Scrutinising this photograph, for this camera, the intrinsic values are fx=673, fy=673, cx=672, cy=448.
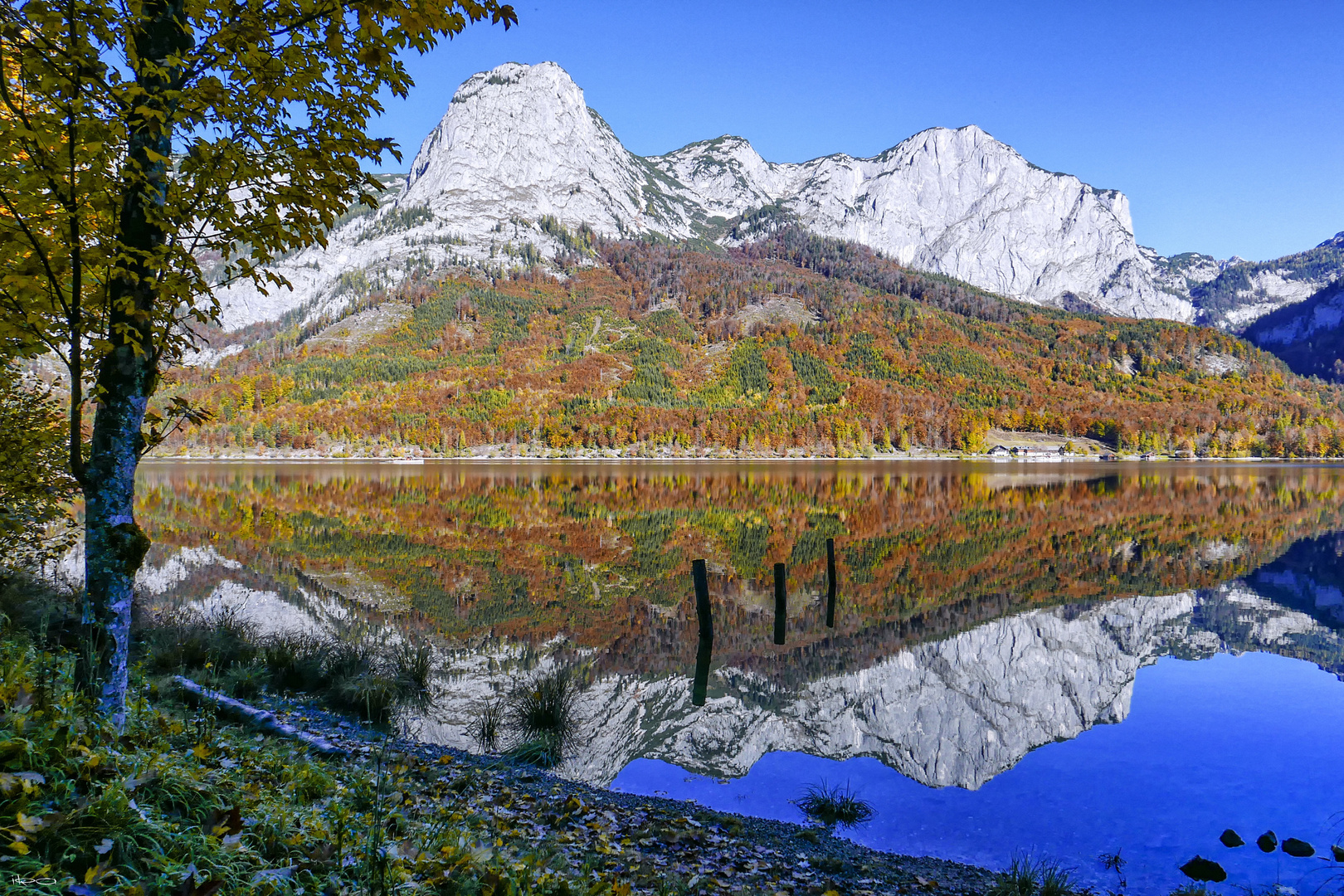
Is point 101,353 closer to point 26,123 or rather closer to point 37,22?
point 26,123

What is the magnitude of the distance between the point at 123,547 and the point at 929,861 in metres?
8.07

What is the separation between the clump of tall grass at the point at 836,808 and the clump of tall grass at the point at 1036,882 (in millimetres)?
Result: 1738

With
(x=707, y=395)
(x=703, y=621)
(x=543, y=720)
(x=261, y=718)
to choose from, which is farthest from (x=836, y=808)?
(x=707, y=395)

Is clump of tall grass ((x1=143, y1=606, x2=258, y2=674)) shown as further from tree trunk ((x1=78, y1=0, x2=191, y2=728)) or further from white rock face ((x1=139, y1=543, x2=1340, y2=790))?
tree trunk ((x1=78, y1=0, x2=191, y2=728))

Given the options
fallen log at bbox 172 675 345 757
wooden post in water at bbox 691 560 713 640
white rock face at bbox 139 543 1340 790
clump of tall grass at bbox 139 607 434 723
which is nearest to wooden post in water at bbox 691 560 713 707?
wooden post in water at bbox 691 560 713 640

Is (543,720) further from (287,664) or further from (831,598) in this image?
(831,598)

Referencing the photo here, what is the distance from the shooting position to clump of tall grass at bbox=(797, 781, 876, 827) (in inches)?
333

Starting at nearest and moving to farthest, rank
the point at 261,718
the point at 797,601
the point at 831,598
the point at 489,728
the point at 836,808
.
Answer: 1. the point at 261,718
2. the point at 836,808
3. the point at 489,728
4. the point at 831,598
5. the point at 797,601

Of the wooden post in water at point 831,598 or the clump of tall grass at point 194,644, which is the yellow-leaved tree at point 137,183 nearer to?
the clump of tall grass at point 194,644

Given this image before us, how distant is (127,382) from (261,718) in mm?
5064

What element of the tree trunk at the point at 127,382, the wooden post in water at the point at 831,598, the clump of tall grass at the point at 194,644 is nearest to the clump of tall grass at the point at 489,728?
the clump of tall grass at the point at 194,644

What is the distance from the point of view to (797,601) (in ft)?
68.0

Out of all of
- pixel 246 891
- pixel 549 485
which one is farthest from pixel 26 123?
pixel 549 485

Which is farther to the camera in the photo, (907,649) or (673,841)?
(907,649)
